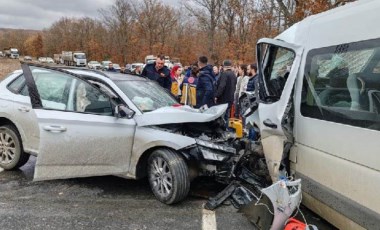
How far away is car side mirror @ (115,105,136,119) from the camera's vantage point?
15.6ft

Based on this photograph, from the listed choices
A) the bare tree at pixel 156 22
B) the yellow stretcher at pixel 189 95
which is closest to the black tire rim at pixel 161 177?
the yellow stretcher at pixel 189 95

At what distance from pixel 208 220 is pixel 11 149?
3.29 m

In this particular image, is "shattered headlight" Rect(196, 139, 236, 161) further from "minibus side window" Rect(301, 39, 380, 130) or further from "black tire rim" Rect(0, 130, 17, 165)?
"black tire rim" Rect(0, 130, 17, 165)

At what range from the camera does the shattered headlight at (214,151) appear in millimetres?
4535

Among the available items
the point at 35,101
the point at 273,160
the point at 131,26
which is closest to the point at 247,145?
the point at 273,160

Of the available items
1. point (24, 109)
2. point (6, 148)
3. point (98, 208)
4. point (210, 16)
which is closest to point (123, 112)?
point (98, 208)

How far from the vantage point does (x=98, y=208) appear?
14.8 ft

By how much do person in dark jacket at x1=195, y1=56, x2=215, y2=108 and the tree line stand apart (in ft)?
13.2

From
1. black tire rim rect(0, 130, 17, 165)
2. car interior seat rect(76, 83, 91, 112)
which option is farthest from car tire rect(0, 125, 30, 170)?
car interior seat rect(76, 83, 91, 112)

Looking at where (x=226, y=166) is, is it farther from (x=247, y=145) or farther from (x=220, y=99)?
(x=220, y=99)

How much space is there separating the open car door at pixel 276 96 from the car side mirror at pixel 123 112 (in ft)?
4.99

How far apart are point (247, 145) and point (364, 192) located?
1.97 meters

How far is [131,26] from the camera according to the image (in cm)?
6378

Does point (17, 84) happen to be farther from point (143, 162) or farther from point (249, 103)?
point (249, 103)
